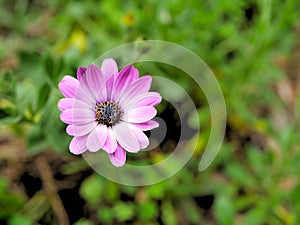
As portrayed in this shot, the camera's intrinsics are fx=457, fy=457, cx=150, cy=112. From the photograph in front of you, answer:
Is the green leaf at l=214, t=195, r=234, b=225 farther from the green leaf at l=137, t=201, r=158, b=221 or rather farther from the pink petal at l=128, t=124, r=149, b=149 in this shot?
the pink petal at l=128, t=124, r=149, b=149

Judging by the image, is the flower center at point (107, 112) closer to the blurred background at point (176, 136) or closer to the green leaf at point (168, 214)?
the blurred background at point (176, 136)

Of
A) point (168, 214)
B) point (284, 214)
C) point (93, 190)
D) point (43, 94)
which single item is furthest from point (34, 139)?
point (284, 214)

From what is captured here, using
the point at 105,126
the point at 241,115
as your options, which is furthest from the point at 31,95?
the point at 241,115

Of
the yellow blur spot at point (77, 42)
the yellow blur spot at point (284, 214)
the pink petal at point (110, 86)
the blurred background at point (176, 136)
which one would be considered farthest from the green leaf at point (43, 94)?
the yellow blur spot at point (284, 214)

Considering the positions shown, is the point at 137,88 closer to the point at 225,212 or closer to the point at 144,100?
the point at 144,100

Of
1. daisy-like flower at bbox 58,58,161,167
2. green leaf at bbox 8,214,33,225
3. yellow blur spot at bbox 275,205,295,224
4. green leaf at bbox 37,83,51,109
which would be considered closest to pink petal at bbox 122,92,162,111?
daisy-like flower at bbox 58,58,161,167

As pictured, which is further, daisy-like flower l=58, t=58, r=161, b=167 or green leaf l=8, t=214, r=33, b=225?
green leaf l=8, t=214, r=33, b=225

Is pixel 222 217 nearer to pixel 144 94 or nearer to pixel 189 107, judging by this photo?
pixel 189 107

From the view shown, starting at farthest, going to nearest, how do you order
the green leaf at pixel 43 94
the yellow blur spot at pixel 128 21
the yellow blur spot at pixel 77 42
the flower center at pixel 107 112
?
the yellow blur spot at pixel 77 42
the yellow blur spot at pixel 128 21
the green leaf at pixel 43 94
the flower center at pixel 107 112
